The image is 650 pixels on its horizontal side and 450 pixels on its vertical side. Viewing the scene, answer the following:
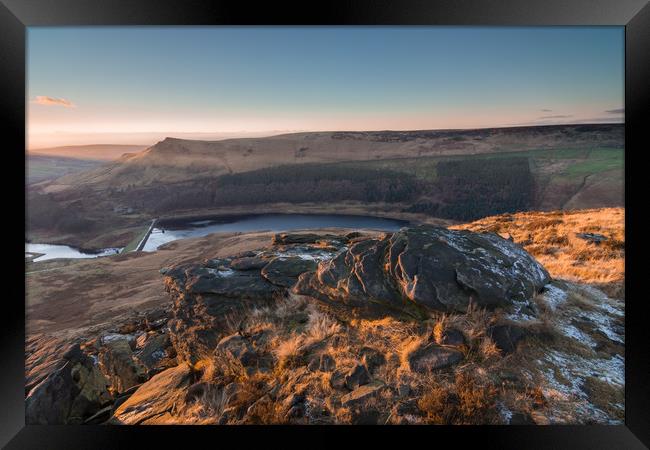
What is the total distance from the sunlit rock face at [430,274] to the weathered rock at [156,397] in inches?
101

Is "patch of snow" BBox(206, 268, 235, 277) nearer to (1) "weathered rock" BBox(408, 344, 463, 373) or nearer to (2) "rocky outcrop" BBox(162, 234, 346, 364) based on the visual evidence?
(2) "rocky outcrop" BBox(162, 234, 346, 364)

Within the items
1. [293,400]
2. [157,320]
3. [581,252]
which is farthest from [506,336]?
[157,320]

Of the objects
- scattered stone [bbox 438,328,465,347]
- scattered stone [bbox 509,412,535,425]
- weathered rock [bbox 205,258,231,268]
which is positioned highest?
weathered rock [bbox 205,258,231,268]

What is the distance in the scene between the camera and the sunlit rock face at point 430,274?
16.2ft

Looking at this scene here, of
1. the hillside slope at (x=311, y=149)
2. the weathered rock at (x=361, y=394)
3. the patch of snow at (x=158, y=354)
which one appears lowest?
the patch of snow at (x=158, y=354)

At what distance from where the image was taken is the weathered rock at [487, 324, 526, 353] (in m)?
4.49

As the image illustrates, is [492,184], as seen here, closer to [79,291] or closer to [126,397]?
[79,291]

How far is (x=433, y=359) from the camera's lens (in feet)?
14.2

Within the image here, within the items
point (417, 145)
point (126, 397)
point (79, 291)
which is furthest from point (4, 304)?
point (417, 145)

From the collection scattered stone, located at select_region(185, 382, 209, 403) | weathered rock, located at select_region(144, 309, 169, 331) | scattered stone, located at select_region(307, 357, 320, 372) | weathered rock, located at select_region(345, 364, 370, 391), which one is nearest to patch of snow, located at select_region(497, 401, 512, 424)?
weathered rock, located at select_region(345, 364, 370, 391)

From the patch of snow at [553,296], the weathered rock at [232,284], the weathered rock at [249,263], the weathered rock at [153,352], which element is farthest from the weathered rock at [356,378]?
the weathered rock at [153,352]

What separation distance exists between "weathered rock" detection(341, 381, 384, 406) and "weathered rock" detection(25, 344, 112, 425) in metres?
5.93

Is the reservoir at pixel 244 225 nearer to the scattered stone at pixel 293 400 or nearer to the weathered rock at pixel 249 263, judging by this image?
the weathered rock at pixel 249 263

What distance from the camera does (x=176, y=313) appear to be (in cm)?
705
